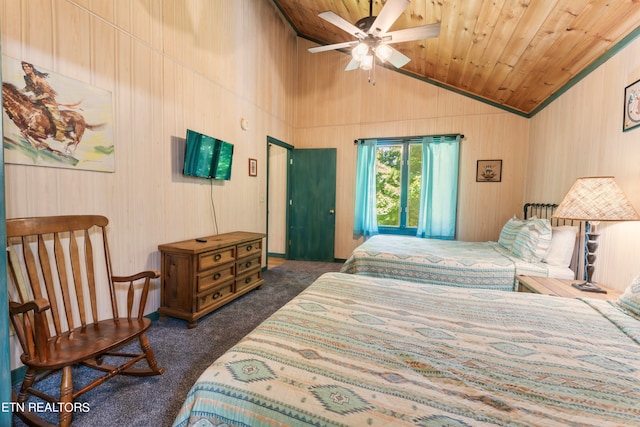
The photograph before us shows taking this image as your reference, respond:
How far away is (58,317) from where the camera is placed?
1612mm

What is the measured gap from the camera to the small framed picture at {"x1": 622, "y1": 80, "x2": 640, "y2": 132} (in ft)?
6.15

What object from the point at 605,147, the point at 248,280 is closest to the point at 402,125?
the point at 605,147

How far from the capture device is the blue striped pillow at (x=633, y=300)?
137 cm

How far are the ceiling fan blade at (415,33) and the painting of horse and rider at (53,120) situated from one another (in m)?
2.44

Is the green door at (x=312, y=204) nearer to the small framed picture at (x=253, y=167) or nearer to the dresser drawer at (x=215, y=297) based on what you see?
the small framed picture at (x=253, y=167)

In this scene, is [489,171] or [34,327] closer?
[34,327]

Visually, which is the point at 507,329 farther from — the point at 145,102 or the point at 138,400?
the point at 145,102

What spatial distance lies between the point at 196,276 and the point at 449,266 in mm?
2397

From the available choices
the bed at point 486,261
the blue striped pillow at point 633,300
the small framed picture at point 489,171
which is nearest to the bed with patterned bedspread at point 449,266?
the bed at point 486,261

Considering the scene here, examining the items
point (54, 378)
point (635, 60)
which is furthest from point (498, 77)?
Result: point (54, 378)

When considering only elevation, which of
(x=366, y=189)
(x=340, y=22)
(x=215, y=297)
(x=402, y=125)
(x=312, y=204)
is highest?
(x=340, y=22)

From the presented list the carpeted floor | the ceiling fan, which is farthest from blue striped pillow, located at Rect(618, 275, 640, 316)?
the carpeted floor

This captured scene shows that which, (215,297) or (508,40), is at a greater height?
(508,40)

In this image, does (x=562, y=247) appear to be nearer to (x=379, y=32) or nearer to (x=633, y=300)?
(x=633, y=300)
